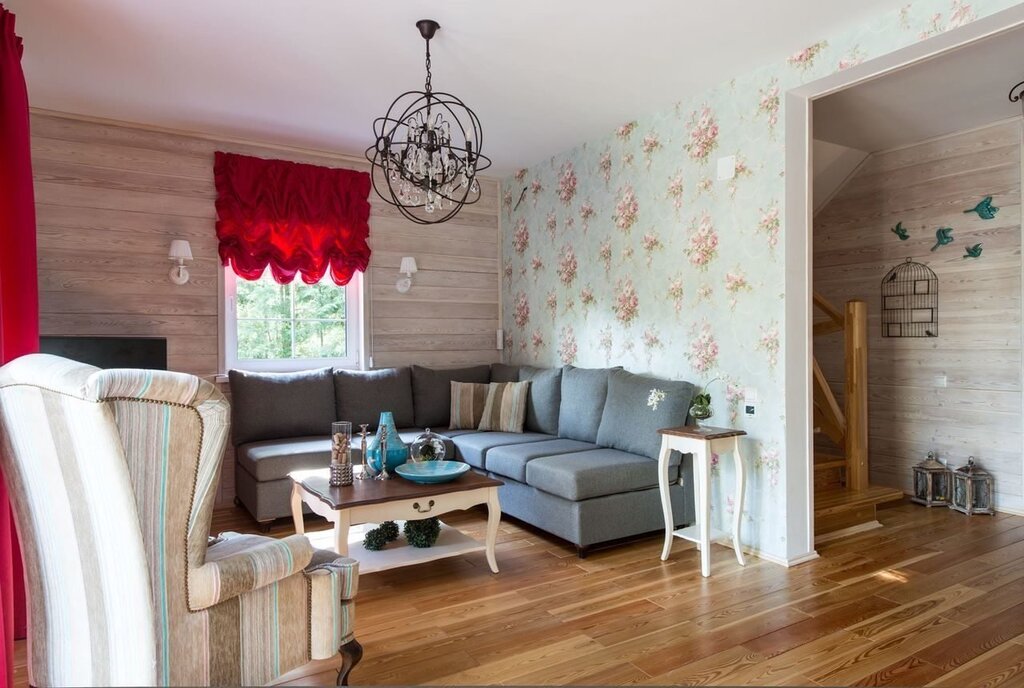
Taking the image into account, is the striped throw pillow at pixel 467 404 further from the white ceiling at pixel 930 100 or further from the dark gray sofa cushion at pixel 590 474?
the white ceiling at pixel 930 100

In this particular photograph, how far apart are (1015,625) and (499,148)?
162 inches

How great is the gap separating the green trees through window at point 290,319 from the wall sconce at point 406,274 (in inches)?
18.0

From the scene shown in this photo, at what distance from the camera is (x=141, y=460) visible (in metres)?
1.55

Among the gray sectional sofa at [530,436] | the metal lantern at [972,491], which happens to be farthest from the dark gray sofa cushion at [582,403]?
the metal lantern at [972,491]

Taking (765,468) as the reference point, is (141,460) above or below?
above

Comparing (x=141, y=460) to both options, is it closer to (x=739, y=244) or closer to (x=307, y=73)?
(x=307, y=73)

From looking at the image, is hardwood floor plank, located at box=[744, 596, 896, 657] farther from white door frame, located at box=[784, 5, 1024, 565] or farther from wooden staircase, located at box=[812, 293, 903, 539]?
wooden staircase, located at box=[812, 293, 903, 539]

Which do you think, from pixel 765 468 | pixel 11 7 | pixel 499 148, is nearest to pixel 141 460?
pixel 11 7

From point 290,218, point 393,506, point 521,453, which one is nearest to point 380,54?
point 290,218

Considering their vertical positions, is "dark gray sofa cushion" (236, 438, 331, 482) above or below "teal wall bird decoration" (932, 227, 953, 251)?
below

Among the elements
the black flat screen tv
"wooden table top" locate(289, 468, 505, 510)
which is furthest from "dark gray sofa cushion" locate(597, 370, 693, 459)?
the black flat screen tv

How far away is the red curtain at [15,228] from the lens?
95.7 inches

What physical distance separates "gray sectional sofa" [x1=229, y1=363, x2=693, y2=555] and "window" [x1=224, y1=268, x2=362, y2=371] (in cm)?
37

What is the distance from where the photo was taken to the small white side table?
329cm
